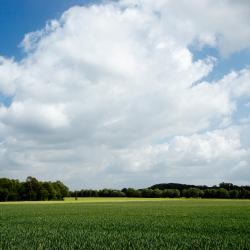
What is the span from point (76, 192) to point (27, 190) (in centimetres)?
3985

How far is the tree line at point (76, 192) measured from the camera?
14388 centimetres

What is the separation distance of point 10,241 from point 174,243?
774 cm

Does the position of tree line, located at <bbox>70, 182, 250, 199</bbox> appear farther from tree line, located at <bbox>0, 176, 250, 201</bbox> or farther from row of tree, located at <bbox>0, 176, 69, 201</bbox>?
row of tree, located at <bbox>0, 176, 69, 201</bbox>

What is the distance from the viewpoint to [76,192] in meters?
182

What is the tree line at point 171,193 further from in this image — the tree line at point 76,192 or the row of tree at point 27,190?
the row of tree at point 27,190

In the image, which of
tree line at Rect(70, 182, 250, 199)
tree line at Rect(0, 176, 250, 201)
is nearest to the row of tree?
tree line at Rect(0, 176, 250, 201)

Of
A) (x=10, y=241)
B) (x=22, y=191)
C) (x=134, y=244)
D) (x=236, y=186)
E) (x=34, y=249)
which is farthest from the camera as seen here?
(x=236, y=186)

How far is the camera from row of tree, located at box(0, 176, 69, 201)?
467 ft

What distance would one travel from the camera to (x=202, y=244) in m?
18.8

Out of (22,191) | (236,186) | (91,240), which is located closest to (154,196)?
(236,186)

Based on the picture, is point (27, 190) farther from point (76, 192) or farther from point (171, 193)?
point (171, 193)

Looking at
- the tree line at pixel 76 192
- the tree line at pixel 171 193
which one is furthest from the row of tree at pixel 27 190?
the tree line at pixel 171 193

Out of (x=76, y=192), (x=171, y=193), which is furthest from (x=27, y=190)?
(x=171, y=193)

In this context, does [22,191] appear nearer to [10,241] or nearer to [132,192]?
[132,192]
